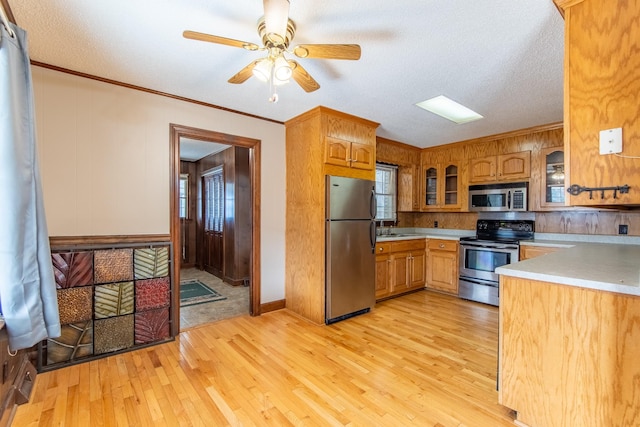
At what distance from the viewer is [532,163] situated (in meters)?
3.88

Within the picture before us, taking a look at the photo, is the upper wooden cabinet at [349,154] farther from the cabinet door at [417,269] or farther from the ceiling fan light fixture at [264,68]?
the cabinet door at [417,269]

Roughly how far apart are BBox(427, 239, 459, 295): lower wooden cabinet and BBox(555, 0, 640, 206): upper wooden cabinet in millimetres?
2924

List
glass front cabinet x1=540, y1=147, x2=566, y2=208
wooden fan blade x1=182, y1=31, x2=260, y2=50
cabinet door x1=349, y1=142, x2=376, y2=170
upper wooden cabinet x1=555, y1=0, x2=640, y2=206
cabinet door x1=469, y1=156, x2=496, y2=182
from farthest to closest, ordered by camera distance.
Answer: cabinet door x1=469, y1=156, x2=496, y2=182 → glass front cabinet x1=540, y1=147, x2=566, y2=208 → cabinet door x1=349, y1=142, x2=376, y2=170 → wooden fan blade x1=182, y1=31, x2=260, y2=50 → upper wooden cabinet x1=555, y1=0, x2=640, y2=206

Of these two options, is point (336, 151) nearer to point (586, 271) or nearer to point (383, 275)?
point (383, 275)

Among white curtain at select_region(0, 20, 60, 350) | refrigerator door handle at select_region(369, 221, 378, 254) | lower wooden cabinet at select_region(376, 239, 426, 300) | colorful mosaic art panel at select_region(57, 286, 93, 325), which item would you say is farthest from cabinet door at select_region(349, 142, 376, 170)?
colorful mosaic art panel at select_region(57, 286, 93, 325)

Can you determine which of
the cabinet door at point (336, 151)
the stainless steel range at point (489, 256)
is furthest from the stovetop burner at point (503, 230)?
the cabinet door at point (336, 151)

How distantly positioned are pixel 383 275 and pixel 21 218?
11.6 ft

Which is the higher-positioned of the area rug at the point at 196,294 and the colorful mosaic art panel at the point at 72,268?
the colorful mosaic art panel at the point at 72,268

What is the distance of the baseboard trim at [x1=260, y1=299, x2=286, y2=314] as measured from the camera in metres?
3.45

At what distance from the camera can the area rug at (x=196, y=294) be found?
13.0ft

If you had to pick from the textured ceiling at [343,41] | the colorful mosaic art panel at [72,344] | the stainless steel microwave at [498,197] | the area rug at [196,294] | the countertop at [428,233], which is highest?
the textured ceiling at [343,41]

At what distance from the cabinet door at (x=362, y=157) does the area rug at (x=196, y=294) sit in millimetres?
2653

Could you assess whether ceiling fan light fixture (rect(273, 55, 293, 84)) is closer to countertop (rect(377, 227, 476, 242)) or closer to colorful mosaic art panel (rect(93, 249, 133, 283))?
colorful mosaic art panel (rect(93, 249, 133, 283))

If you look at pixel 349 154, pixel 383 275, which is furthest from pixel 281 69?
pixel 383 275
